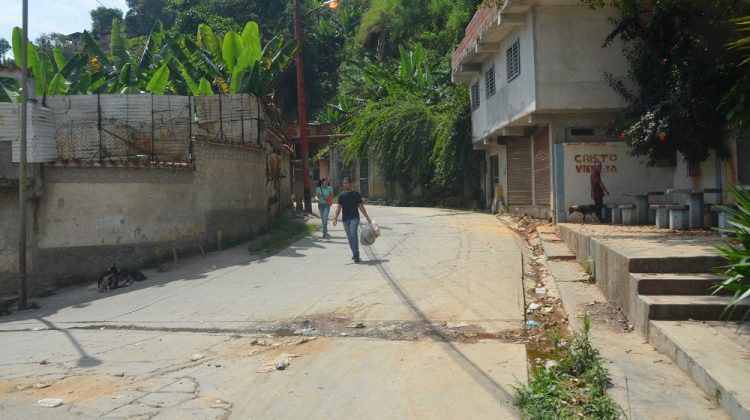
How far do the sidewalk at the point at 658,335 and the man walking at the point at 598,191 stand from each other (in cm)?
387

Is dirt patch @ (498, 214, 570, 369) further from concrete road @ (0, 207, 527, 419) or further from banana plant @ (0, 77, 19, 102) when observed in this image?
banana plant @ (0, 77, 19, 102)

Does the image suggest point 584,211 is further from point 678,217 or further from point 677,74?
point 677,74

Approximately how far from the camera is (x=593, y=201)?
585 inches

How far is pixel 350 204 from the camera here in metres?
12.8

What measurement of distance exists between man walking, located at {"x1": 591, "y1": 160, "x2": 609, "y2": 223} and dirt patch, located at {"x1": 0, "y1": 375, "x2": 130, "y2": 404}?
35.5ft

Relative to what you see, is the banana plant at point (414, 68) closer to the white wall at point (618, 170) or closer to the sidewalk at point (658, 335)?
the white wall at point (618, 170)

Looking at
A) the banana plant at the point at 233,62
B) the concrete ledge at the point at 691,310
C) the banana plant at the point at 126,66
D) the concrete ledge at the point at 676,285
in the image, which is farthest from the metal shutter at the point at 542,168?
the banana plant at the point at 126,66

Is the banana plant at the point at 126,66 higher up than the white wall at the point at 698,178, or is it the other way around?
the banana plant at the point at 126,66

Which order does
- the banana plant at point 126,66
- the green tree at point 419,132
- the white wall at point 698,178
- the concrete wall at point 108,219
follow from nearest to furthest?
the white wall at point 698,178
the concrete wall at point 108,219
the banana plant at point 126,66
the green tree at point 419,132

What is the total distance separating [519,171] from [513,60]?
14.0 ft

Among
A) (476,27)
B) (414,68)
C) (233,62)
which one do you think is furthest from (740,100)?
(414,68)

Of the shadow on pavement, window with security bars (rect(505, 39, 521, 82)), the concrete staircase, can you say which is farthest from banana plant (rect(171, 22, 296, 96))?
the concrete staircase

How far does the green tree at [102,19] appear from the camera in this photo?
203 ft

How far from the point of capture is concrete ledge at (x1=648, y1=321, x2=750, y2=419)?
4234mm
